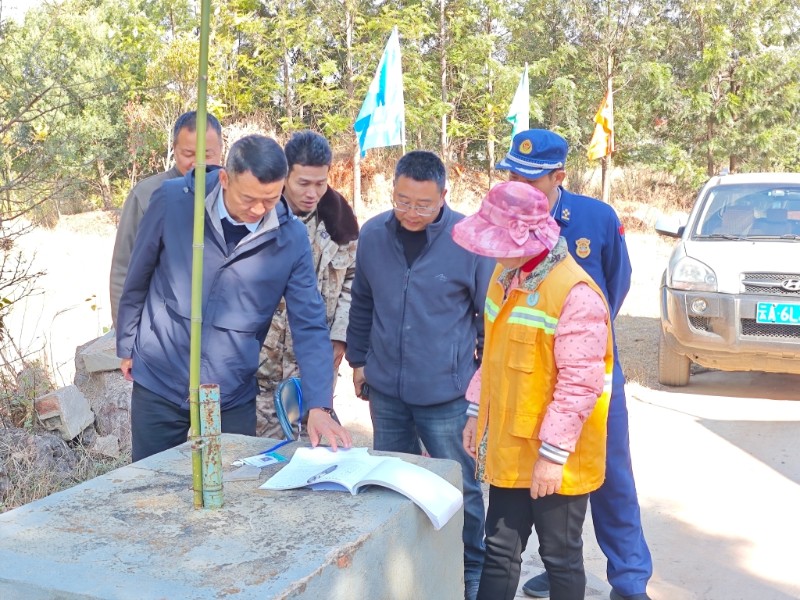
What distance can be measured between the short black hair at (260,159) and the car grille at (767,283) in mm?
5297

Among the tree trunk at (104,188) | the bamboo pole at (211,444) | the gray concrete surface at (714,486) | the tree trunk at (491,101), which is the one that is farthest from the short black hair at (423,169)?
the tree trunk at (491,101)

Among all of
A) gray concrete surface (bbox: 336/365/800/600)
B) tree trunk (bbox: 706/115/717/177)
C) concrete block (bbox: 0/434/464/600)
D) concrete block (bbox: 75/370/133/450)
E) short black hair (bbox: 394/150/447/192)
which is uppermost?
tree trunk (bbox: 706/115/717/177)

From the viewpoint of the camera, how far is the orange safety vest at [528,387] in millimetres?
2799

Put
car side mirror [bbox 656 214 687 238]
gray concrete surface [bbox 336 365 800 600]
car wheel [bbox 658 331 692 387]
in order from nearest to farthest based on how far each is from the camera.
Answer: gray concrete surface [bbox 336 365 800 600]
car side mirror [bbox 656 214 687 238]
car wheel [bbox 658 331 692 387]

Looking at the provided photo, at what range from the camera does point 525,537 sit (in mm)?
3080

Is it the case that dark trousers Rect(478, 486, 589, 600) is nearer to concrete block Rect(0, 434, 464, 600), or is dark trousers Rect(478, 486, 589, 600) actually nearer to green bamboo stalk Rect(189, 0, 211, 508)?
concrete block Rect(0, 434, 464, 600)

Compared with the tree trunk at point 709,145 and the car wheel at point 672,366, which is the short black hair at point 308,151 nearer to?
the car wheel at point 672,366

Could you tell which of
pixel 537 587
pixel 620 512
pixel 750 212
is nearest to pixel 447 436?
pixel 620 512

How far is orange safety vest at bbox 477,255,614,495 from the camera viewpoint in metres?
2.80

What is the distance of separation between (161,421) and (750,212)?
627 centimetres

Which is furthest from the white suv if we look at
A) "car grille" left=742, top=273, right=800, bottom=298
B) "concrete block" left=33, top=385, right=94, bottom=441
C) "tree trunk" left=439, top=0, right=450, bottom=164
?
"tree trunk" left=439, top=0, right=450, bottom=164

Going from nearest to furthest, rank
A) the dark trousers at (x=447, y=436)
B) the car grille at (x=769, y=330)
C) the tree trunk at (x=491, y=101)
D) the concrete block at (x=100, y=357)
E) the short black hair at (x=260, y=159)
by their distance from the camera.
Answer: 1. the short black hair at (x=260, y=159)
2. the dark trousers at (x=447, y=436)
3. the concrete block at (x=100, y=357)
4. the car grille at (x=769, y=330)
5. the tree trunk at (x=491, y=101)

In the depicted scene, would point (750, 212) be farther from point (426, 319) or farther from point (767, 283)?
point (426, 319)

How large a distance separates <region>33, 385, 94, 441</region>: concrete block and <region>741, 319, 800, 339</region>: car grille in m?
5.12
